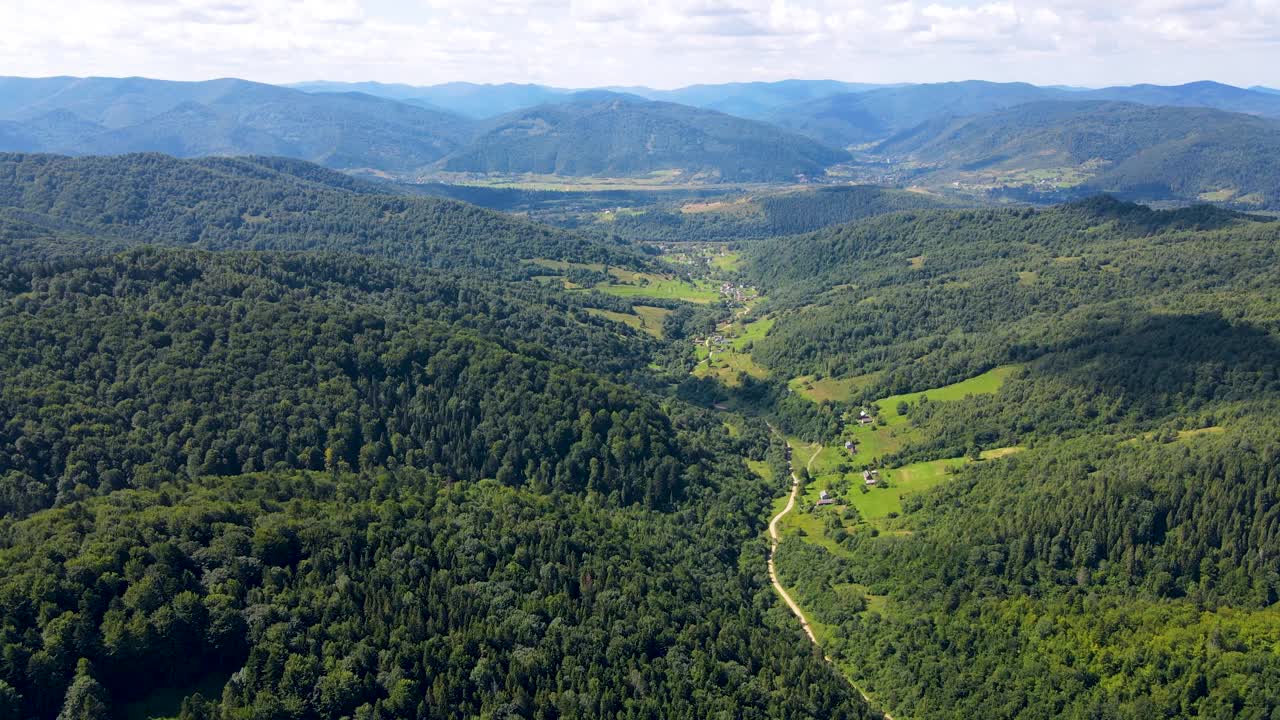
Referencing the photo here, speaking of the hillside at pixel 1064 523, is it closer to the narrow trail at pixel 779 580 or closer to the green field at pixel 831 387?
the narrow trail at pixel 779 580

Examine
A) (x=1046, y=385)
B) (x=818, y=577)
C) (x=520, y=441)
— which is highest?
(x=1046, y=385)

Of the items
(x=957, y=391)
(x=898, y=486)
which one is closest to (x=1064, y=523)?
(x=898, y=486)

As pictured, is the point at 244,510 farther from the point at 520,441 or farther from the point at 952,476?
the point at 952,476

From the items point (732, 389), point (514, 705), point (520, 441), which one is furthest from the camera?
point (732, 389)

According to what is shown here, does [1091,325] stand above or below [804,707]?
above

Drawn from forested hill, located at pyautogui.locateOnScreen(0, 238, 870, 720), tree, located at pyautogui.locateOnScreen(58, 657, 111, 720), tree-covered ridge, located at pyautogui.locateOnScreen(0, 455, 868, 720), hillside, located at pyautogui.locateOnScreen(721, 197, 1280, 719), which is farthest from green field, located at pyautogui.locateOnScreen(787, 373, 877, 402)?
tree, located at pyautogui.locateOnScreen(58, 657, 111, 720)

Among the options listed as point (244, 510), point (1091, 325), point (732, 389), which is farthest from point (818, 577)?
point (1091, 325)

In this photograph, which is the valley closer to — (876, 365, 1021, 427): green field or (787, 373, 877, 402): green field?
(876, 365, 1021, 427): green field
